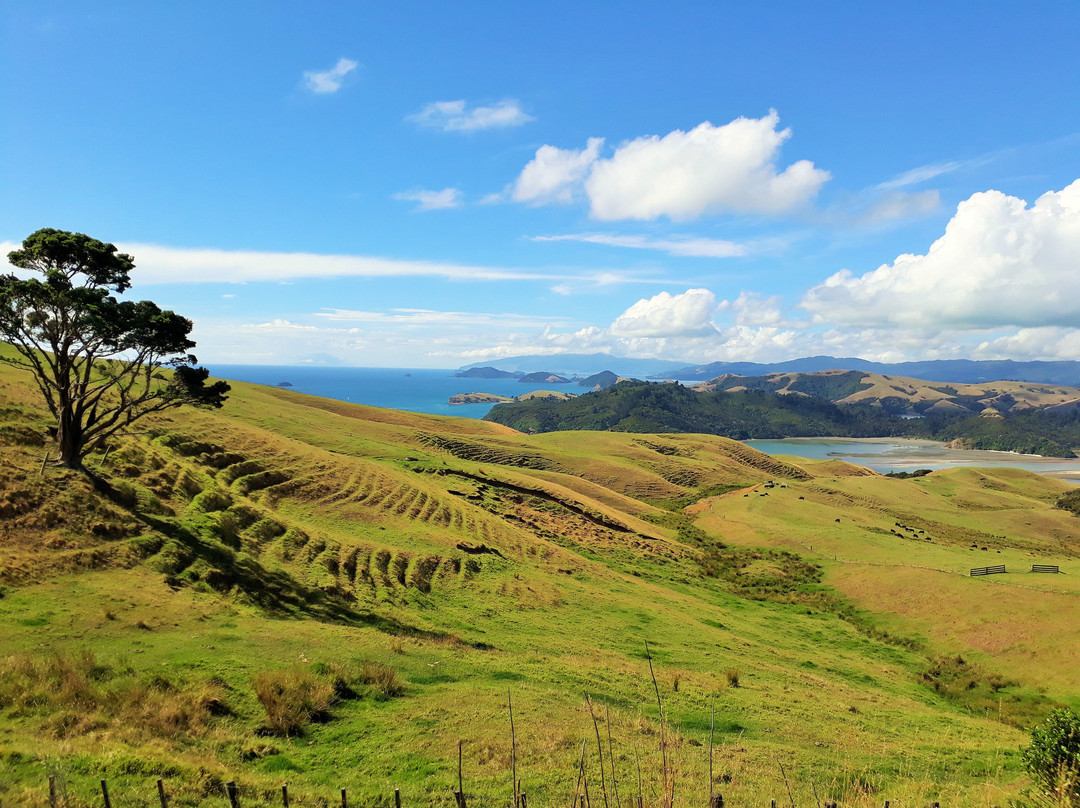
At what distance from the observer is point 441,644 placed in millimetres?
21281

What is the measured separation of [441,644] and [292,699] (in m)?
8.41

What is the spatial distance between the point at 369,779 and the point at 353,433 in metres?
73.6

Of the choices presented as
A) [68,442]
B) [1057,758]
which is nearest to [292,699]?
[1057,758]

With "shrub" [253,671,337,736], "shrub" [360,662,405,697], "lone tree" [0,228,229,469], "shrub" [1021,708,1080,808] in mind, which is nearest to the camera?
"shrub" [1021,708,1080,808]

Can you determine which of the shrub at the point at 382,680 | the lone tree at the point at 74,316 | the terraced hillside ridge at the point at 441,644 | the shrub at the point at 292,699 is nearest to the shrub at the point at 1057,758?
the terraced hillside ridge at the point at 441,644

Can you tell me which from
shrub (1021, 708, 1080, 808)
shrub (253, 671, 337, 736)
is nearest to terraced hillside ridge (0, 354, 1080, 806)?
shrub (253, 671, 337, 736)

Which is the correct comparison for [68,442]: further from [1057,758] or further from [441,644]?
[1057,758]

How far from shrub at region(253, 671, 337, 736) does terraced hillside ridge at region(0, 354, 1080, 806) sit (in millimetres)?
67

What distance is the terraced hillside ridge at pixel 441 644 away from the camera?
11469 mm

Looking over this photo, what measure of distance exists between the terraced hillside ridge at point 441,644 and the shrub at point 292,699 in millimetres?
67

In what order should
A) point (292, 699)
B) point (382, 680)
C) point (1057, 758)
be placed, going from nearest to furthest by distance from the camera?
point (1057, 758) < point (292, 699) < point (382, 680)

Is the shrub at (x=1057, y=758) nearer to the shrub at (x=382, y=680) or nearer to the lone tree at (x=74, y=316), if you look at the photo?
the shrub at (x=382, y=680)

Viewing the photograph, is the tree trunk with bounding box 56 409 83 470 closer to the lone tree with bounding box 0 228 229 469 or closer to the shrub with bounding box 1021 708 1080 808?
the lone tree with bounding box 0 228 229 469

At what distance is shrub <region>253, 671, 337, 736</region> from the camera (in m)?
12.9
